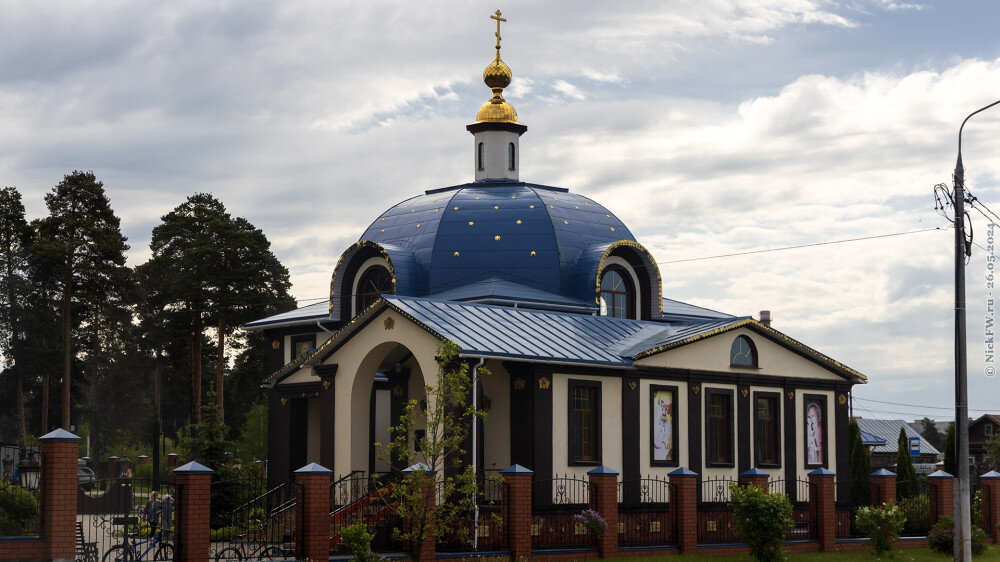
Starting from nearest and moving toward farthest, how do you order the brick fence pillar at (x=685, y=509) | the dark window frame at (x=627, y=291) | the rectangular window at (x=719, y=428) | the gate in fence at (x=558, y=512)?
1. the gate in fence at (x=558, y=512)
2. the brick fence pillar at (x=685, y=509)
3. the rectangular window at (x=719, y=428)
4. the dark window frame at (x=627, y=291)

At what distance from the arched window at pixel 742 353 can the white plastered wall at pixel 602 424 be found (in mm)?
3287

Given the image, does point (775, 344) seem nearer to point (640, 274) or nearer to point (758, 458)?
point (758, 458)

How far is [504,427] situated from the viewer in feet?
74.6

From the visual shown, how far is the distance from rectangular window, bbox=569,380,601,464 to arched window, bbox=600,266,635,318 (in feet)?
18.9

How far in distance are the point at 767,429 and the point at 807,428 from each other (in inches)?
47.2

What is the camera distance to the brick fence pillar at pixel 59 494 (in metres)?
15.5

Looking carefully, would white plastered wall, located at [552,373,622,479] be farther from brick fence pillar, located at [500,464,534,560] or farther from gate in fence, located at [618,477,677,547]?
brick fence pillar, located at [500,464,534,560]

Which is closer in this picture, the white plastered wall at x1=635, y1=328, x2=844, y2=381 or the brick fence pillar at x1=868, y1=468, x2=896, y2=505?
the brick fence pillar at x1=868, y1=468, x2=896, y2=505

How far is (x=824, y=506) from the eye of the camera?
23.2 metres

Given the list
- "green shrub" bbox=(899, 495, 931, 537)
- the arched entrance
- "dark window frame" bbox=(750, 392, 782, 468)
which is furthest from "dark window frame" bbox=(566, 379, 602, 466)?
"green shrub" bbox=(899, 495, 931, 537)

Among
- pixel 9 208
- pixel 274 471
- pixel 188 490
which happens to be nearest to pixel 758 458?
pixel 274 471

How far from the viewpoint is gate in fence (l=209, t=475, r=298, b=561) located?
61.6 ft

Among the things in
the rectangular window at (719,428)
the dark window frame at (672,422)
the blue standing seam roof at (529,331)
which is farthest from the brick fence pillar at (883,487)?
the blue standing seam roof at (529,331)

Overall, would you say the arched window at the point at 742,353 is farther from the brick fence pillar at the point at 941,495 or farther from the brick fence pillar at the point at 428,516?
the brick fence pillar at the point at 428,516
